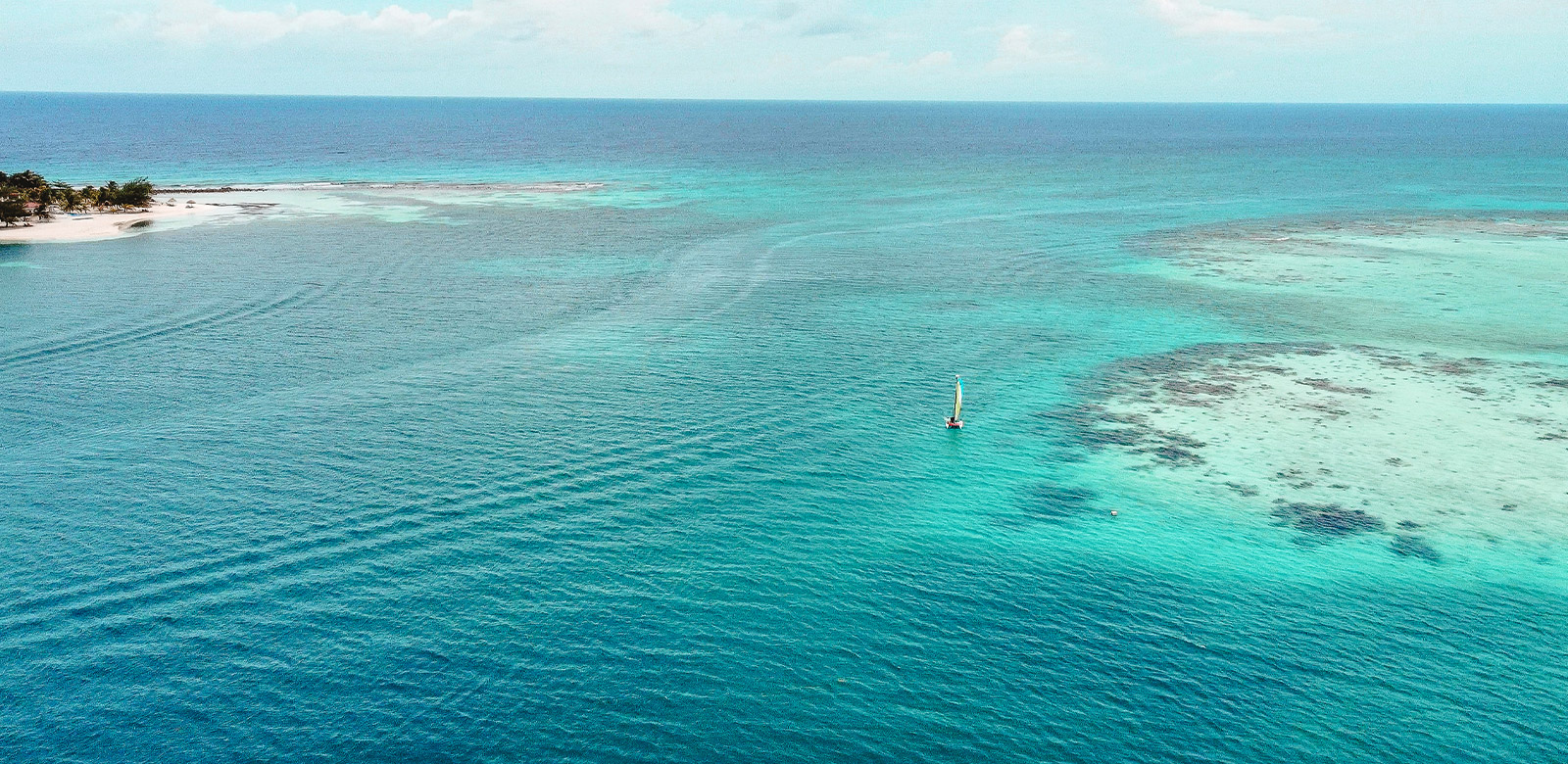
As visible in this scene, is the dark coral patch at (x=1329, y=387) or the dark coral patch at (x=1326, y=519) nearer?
the dark coral patch at (x=1326, y=519)

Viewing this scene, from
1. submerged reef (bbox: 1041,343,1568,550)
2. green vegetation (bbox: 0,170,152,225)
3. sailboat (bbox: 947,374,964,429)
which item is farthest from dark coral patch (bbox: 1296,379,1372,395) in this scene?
green vegetation (bbox: 0,170,152,225)

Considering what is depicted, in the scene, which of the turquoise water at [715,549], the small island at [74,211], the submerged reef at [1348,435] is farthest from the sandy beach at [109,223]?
the submerged reef at [1348,435]

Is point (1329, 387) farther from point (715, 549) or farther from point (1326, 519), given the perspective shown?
point (715, 549)

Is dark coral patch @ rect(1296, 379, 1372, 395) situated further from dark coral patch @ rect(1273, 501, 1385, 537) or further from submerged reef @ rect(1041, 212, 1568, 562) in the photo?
dark coral patch @ rect(1273, 501, 1385, 537)

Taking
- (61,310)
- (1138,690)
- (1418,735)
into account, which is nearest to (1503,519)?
(1418,735)

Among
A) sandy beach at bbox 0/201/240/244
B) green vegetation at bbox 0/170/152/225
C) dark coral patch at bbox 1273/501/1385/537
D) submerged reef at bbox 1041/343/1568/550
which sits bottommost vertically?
dark coral patch at bbox 1273/501/1385/537

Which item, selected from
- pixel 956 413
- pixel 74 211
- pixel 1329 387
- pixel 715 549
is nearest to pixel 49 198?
pixel 74 211

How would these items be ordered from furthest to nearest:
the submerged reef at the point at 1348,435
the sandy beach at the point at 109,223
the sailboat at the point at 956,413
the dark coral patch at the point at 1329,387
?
the sandy beach at the point at 109,223 → the dark coral patch at the point at 1329,387 → the sailboat at the point at 956,413 → the submerged reef at the point at 1348,435

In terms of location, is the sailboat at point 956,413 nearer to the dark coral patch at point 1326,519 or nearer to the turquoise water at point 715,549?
the turquoise water at point 715,549

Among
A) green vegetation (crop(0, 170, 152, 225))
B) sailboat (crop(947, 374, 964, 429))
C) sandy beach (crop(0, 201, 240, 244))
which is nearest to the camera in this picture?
sailboat (crop(947, 374, 964, 429))
